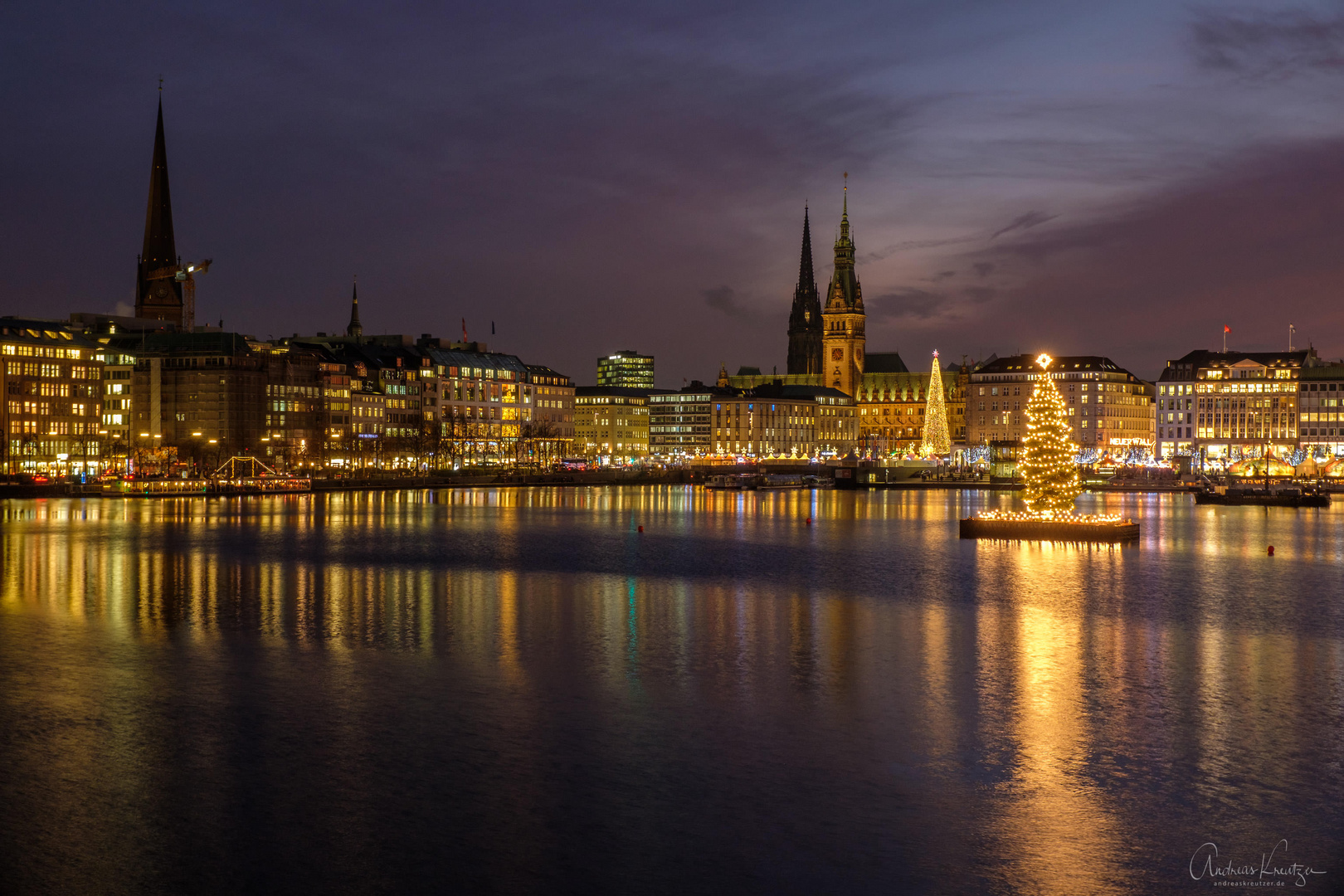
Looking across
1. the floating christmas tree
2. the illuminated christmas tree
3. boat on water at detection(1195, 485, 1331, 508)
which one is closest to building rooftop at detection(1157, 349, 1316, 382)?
the illuminated christmas tree

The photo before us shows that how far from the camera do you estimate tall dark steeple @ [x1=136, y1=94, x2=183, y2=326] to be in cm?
17700

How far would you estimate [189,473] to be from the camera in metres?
130

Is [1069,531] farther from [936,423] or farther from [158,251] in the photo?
[158,251]

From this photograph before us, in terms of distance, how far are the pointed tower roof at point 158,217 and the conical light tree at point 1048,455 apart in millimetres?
146597

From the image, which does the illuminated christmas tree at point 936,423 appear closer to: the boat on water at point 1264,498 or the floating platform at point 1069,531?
the boat on water at point 1264,498

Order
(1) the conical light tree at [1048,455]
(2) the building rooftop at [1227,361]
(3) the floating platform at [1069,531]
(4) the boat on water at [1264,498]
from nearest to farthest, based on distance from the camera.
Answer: (1) the conical light tree at [1048,455] < (3) the floating platform at [1069,531] < (4) the boat on water at [1264,498] < (2) the building rooftop at [1227,361]

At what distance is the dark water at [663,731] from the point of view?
15.4 meters

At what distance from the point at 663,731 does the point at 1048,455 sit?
4000cm

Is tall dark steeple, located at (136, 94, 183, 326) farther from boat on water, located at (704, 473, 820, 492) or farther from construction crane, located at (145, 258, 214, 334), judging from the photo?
boat on water, located at (704, 473, 820, 492)

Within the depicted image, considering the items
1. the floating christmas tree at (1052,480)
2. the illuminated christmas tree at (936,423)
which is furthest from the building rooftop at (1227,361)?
the floating christmas tree at (1052,480)

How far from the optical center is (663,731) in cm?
2134

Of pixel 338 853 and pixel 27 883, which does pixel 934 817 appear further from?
pixel 27 883

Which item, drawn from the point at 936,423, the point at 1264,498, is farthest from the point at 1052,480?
the point at 936,423

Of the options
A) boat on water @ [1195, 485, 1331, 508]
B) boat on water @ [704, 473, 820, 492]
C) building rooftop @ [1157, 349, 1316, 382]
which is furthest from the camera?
building rooftop @ [1157, 349, 1316, 382]
